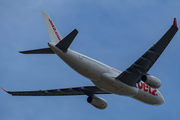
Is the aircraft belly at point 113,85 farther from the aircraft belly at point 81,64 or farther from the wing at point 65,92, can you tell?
the wing at point 65,92

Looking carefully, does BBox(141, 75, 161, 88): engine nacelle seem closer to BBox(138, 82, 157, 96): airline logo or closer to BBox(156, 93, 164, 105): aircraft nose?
BBox(138, 82, 157, 96): airline logo

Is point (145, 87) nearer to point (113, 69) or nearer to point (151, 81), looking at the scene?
point (151, 81)

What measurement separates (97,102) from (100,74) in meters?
6.97

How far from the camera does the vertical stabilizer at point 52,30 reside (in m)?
33.1

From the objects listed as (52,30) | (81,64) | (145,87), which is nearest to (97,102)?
(145,87)

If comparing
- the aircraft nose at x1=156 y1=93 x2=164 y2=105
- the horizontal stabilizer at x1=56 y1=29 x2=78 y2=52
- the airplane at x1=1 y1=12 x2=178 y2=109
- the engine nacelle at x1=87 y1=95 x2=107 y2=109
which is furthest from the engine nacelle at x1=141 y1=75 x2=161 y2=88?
the horizontal stabilizer at x1=56 y1=29 x2=78 y2=52

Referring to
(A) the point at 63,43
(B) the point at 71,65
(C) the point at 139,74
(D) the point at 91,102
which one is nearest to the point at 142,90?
(C) the point at 139,74

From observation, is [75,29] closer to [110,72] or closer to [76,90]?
[110,72]

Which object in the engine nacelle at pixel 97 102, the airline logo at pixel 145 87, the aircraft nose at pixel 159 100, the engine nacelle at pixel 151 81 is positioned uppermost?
the engine nacelle at pixel 151 81

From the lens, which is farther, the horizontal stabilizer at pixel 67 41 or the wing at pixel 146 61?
the wing at pixel 146 61

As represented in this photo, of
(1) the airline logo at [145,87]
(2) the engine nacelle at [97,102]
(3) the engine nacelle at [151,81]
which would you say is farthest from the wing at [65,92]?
(3) the engine nacelle at [151,81]

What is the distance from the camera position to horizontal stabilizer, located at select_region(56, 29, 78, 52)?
2789 cm

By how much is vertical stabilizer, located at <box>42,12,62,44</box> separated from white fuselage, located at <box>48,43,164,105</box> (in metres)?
2.76

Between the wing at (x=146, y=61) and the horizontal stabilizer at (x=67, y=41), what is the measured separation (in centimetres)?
721
